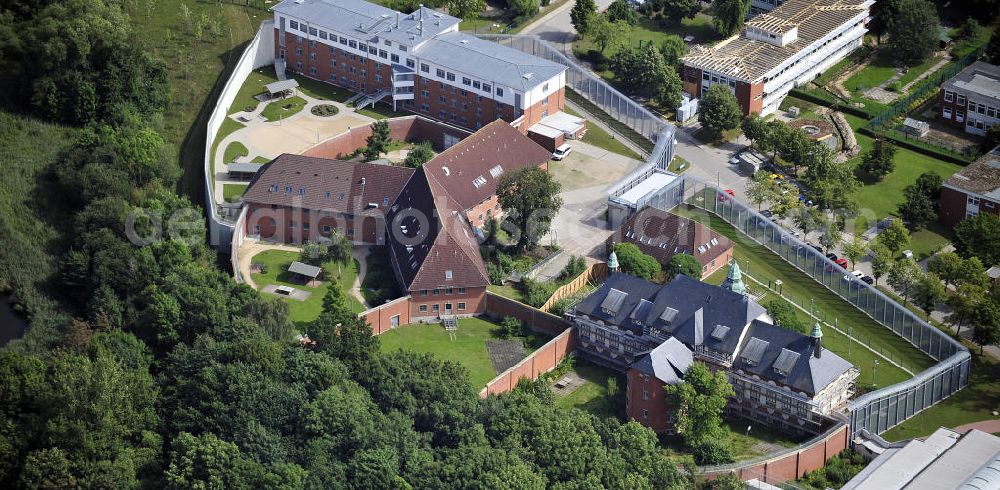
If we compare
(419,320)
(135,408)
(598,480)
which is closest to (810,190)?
(419,320)

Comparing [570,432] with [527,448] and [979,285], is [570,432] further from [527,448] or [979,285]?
[979,285]

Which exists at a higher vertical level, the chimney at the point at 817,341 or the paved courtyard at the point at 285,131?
the chimney at the point at 817,341

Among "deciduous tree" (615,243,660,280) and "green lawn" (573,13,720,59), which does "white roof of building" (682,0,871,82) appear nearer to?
"green lawn" (573,13,720,59)

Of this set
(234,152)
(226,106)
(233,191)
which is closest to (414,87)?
(226,106)

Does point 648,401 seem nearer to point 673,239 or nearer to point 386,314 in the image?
point 673,239

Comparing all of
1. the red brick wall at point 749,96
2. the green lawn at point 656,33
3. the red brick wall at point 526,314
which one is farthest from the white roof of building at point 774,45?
the red brick wall at point 526,314

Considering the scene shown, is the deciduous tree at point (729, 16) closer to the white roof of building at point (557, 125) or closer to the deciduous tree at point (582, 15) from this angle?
the deciduous tree at point (582, 15)

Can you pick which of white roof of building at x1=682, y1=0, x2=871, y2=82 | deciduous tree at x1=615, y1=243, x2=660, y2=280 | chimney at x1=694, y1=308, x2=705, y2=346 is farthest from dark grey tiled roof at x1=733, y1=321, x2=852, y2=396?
white roof of building at x1=682, y1=0, x2=871, y2=82
